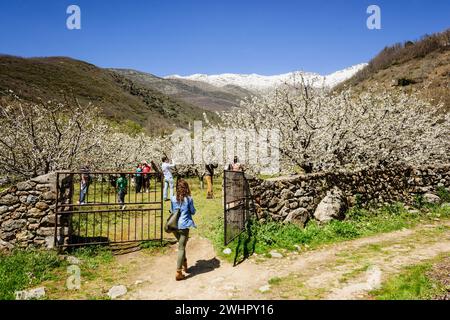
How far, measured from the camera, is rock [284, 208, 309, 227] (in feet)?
31.6

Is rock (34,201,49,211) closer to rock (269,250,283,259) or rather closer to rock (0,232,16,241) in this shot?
rock (0,232,16,241)

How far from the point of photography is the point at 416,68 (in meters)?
59.5

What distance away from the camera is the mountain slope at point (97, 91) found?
68.3 m

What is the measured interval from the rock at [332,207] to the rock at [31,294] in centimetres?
793

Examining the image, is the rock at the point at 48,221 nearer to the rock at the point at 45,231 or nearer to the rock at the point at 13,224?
the rock at the point at 45,231

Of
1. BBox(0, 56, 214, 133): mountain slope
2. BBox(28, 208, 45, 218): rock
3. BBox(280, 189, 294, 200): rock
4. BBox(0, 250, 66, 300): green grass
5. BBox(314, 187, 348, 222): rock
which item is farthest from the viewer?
BBox(0, 56, 214, 133): mountain slope

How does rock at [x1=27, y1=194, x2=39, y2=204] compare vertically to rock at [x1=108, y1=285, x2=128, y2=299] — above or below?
above

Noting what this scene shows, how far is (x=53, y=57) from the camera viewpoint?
438ft

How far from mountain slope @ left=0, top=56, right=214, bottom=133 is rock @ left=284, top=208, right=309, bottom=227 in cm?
5759

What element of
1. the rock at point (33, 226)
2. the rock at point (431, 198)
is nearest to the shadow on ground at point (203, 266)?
the rock at point (33, 226)

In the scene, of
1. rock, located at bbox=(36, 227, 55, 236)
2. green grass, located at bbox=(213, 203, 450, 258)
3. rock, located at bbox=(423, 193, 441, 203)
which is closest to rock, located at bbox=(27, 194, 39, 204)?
rock, located at bbox=(36, 227, 55, 236)
